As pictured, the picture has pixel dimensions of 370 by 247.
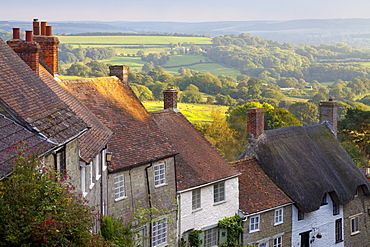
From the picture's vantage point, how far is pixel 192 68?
195 m

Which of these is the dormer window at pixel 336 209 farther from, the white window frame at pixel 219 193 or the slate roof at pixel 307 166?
the white window frame at pixel 219 193

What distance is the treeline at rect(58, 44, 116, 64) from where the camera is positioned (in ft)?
540

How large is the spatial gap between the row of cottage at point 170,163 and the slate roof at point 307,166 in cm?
7

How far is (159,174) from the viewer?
72.6 ft

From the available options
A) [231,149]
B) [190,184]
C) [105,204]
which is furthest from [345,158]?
[231,149]

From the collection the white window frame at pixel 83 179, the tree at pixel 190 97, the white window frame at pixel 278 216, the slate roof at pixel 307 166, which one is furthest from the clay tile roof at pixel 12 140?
the tree at pixel 190 97

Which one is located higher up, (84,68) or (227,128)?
(84,68)

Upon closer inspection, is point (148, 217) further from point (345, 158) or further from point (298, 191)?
point (345, 158)

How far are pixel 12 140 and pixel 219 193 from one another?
1572 cm

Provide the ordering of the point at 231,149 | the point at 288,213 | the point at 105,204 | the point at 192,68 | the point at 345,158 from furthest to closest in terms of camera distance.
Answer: the point at 192,68 < the point at 231,149 < the point at 345,158 < the point at 288,213 < the point at 105,204

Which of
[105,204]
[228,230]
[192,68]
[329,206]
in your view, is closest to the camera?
[105,204]

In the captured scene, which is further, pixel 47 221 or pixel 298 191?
pixel 298 191

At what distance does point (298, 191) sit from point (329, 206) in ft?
9.65

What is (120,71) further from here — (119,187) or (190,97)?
(190,97)
